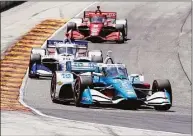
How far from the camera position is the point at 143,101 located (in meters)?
19.2

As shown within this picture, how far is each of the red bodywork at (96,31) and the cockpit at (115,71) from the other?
40.0 feet

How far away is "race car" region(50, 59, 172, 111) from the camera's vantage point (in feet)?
62.7

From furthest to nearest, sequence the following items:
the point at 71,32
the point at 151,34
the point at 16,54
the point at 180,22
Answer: the point at 180,22 → the point at 151,34 → the point at 71,32 → the point at 16,54

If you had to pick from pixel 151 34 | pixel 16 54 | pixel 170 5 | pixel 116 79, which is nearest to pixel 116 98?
pixel 116 79

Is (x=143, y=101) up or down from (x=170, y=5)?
down

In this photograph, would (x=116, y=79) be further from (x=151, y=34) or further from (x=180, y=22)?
(x=180, y=22)

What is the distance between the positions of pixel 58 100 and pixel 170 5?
25.7 metres

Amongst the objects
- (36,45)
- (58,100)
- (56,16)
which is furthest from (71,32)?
(58,100)

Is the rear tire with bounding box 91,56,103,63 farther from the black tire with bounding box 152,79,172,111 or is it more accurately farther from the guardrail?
the guardrail

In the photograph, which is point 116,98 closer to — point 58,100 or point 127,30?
point 58,100

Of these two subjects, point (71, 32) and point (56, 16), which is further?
point (56, 16)

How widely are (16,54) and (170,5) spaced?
17.1 meters

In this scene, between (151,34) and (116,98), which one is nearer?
(116,98)

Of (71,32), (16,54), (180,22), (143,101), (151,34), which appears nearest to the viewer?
(143,101)
